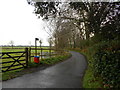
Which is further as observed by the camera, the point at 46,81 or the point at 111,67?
the point at 46,81

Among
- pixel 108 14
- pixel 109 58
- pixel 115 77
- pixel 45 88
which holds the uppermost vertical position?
pixel 108 14

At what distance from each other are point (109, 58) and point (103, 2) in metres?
5.12

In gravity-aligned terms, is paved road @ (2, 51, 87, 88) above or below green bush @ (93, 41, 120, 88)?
below

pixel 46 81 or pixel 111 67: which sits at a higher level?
pixel 111 67

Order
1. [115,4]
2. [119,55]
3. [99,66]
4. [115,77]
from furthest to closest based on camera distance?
[115,4] → [99,66] → [119,55] → [115,77]

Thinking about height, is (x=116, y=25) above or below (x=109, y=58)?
above

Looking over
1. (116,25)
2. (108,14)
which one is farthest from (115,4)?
(116,25)

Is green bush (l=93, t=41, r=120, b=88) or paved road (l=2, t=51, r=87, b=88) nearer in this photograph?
green bush (l=93, t=41, r=120, b=88)

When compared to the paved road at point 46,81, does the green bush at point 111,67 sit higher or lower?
higher

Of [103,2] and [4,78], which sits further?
[103,2]

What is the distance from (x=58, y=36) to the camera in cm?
2269

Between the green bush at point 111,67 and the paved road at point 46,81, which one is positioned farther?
the paved road at point 46,81

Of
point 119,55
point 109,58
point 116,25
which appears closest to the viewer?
point 119,55

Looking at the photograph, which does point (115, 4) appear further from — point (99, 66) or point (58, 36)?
point (58, 36)
